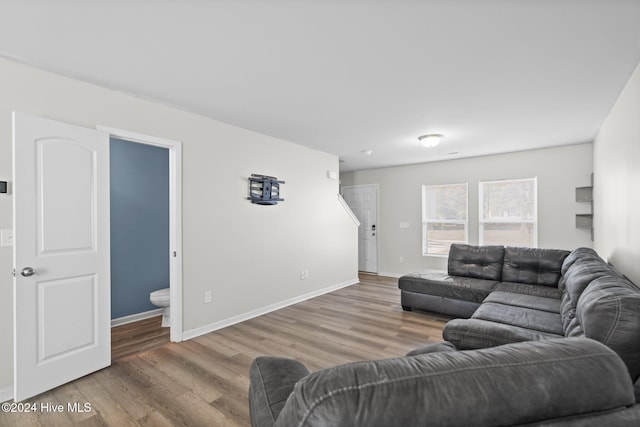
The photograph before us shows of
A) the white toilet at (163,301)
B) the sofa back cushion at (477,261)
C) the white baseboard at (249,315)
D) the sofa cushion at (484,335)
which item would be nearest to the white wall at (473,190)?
the sofa back cushion at (477,261)

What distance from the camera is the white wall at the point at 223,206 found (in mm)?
2221

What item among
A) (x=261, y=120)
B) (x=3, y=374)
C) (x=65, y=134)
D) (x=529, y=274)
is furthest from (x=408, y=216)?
(x=3, y=374)

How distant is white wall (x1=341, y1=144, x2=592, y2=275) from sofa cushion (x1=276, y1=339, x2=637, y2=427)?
17.0 ft

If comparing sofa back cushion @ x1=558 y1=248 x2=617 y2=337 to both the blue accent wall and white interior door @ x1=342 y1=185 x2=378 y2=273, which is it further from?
the blue accent wall

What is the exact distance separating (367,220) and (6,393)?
19.6 feet

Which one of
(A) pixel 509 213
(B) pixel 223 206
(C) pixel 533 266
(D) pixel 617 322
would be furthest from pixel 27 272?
(A) pixel 509 213

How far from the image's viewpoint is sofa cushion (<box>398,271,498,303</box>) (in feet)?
11.8

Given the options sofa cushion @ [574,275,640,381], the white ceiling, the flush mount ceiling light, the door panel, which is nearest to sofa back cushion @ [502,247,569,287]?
the white ceiling

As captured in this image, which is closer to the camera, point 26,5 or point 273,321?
point 26,5

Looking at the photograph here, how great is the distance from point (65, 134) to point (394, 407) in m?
2.93

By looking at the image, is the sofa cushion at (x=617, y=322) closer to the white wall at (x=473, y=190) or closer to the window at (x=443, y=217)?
the white wall at (x=473, y=190)

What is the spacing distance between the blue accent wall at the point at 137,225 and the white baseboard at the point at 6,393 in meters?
1.54

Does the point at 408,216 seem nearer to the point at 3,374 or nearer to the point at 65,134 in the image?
the point at 65,134

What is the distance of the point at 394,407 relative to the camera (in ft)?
2.01
